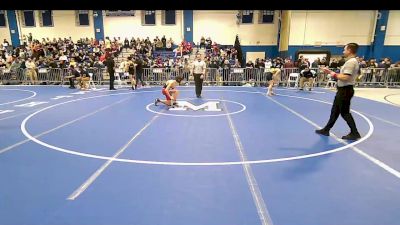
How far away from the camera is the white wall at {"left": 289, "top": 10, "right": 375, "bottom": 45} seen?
77.9ft

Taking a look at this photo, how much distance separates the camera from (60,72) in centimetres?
1791

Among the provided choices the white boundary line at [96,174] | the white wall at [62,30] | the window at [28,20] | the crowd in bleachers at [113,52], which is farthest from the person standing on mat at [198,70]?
the window at [28,20]

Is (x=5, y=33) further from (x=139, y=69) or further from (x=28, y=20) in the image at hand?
(x=139, y=69)

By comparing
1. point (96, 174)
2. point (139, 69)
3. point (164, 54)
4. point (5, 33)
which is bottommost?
point (96, 174)

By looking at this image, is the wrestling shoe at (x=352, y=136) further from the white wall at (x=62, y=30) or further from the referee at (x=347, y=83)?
the white wall at (x=62, y=30)

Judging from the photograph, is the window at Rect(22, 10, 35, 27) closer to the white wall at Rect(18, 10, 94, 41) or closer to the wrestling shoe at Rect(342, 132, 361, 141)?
the white wall at Rect(18, 10, 94, 41)

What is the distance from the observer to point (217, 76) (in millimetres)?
17703

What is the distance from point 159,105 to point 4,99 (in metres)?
7.11

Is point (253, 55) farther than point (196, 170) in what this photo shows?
Yes

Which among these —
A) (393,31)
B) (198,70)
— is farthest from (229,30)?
(198,70)

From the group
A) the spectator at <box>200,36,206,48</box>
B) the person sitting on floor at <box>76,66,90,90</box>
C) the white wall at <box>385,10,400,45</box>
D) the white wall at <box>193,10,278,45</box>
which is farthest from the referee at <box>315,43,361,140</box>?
the white wall at <box>193,10,278,45</box>

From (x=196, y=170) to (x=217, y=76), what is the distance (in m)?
13.4

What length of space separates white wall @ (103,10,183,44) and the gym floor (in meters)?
22.0

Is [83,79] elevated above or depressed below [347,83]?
below
